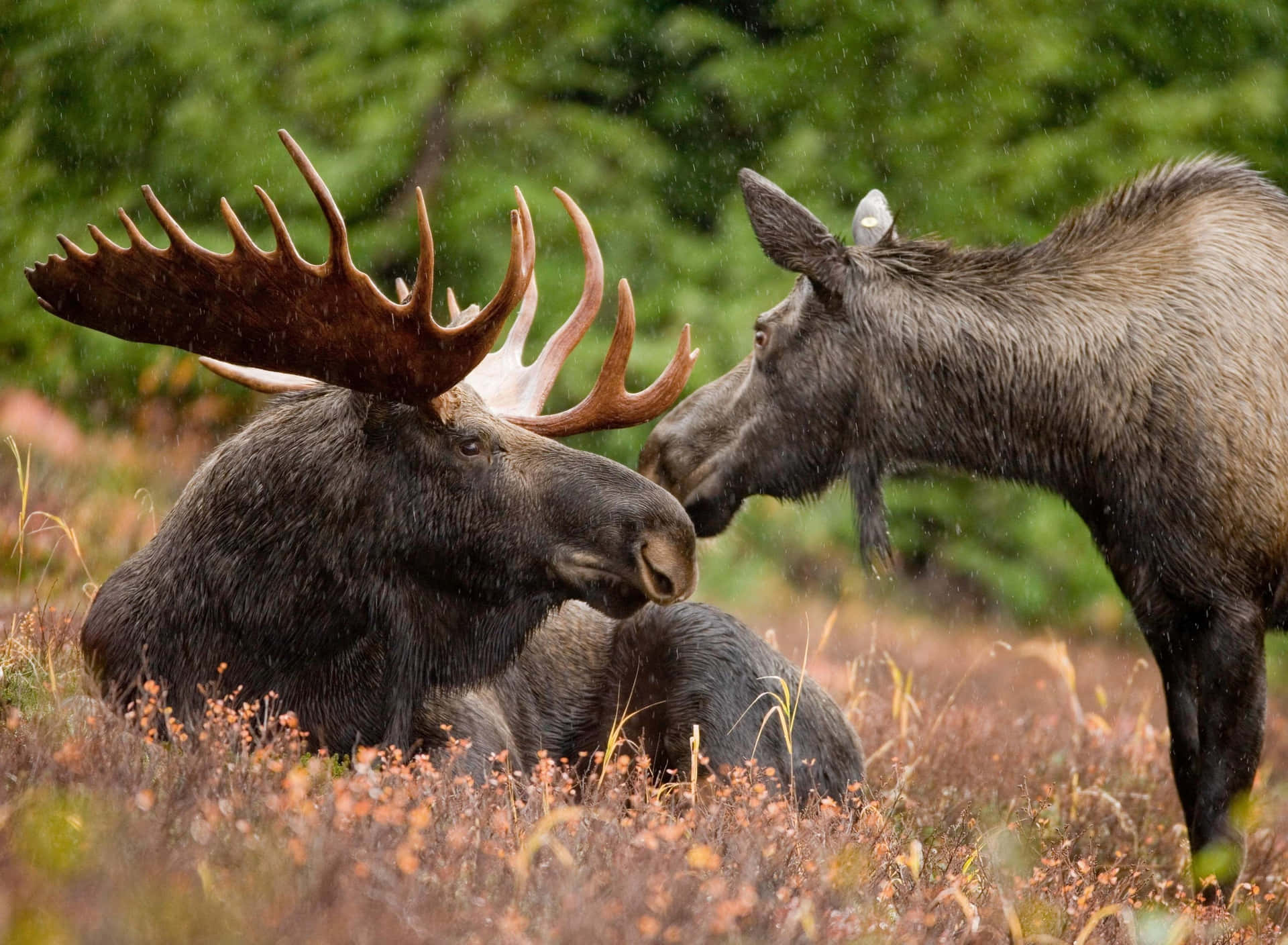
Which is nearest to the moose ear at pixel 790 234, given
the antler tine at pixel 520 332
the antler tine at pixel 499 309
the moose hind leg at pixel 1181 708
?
the antler tine at pixel 520 332

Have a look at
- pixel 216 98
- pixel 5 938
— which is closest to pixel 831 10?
pixel 216 98

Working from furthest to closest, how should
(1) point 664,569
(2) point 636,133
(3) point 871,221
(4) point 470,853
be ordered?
(2) point 636,133
(3) point 871,221
(1) point 664,569
(4) point 470,853

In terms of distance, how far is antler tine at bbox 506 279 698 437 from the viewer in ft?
14.8

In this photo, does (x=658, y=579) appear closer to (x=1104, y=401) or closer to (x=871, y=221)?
(x=1104, y=401)

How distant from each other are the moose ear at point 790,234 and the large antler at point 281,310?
5.07ft

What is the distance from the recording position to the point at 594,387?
4750 millimetres

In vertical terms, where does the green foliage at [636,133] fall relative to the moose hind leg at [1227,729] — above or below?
above

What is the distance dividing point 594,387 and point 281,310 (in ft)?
4.44

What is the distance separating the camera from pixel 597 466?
12.9 ft

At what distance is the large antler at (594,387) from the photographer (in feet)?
14.9

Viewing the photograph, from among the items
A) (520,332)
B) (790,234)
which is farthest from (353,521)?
(790,234)

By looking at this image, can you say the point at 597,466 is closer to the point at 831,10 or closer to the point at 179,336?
the point at 179,336

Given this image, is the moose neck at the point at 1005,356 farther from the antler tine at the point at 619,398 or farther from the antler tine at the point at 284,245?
the antler tine at the point at 284,245

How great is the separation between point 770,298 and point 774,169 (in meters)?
1.30
